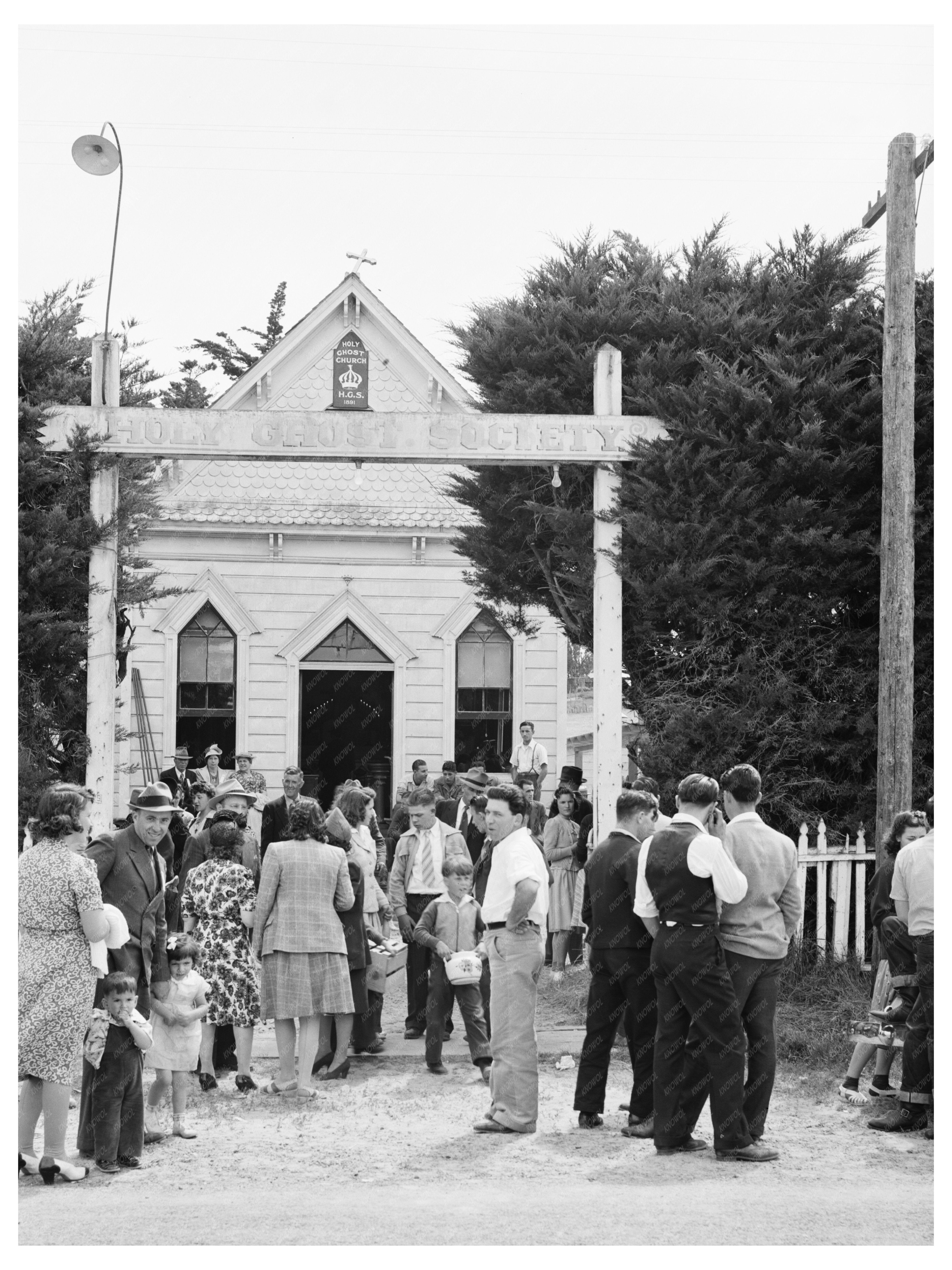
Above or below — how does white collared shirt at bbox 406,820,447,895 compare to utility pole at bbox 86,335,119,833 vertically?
below

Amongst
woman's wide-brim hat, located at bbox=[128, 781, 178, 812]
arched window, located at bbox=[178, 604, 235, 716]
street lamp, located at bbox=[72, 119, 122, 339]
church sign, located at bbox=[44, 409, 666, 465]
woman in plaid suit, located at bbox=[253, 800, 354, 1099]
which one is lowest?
woman in plaid suit, located at bbox=[253, 800, 354, 1099]

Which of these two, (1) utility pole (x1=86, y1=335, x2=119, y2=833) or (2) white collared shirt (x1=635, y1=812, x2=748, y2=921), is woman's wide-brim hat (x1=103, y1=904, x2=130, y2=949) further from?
(1) utility pole (x1=86, y1=335, x2=119, y2=833)

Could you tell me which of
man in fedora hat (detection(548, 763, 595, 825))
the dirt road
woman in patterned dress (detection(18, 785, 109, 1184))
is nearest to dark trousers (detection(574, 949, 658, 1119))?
the dirt road

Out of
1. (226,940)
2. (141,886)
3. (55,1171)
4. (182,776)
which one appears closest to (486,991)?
(226,940)

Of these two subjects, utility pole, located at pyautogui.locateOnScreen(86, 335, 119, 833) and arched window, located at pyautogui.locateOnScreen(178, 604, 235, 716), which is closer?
utility pole, located at pyautogui.locateOnScreen(86, 335, 119, 833)

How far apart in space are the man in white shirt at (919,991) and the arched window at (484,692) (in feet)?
38.7

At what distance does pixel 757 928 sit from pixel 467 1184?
1.89 metres

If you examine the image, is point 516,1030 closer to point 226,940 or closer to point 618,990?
point 618,990

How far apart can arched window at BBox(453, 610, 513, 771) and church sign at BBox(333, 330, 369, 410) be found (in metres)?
3.30

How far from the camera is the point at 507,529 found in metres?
13.0

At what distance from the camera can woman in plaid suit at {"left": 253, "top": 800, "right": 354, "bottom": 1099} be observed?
843cm

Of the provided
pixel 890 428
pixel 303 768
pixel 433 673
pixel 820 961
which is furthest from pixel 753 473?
pixel 303 768

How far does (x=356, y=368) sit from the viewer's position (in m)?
19.3

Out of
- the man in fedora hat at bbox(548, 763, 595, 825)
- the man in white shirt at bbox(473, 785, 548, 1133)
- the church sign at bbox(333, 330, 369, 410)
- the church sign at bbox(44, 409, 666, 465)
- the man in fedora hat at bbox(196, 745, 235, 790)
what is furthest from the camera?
the church sign at bbox(333, 330, 369, 410)
